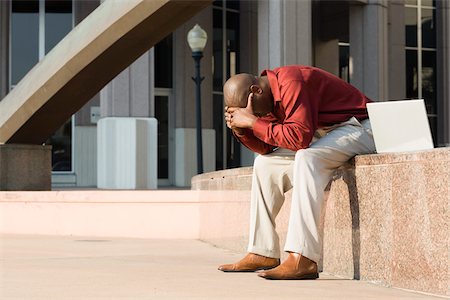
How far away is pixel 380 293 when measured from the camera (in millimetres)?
4215

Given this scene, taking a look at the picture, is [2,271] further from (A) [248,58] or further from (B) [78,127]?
(A) [248,58]

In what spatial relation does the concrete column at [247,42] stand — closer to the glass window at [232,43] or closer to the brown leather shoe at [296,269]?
the glass window at [232,43]

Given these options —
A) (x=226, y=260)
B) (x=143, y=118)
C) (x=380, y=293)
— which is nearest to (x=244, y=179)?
(x=226, y=260)

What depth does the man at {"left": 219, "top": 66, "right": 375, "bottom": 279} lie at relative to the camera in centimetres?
466

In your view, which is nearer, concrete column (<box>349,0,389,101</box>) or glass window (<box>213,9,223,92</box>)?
concrete column (<box>349,0,389,101</box>)

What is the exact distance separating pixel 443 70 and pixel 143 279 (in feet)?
95.8

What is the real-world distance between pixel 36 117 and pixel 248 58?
17729 mm

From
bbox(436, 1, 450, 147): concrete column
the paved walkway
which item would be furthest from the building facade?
the paved walkway

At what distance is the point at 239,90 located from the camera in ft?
16.0

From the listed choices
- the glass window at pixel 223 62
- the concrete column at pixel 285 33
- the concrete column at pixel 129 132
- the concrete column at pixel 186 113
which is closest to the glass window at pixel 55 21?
the concrete column at pixel 186 113

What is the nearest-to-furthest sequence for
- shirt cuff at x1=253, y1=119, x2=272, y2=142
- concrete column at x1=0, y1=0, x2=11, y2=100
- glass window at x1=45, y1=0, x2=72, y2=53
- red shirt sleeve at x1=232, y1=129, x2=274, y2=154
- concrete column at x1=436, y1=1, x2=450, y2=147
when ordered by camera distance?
shirt cuff at x1=253, y1=119, x2=272, y2=142, red shirt sleeve at x1=232, y1=129, x2=274, y2=154, glass window at x1=45, y1=0, x2=72, y2=53, concrete column at x1=0, y1=0, x2=11, y2=100, concrete column at x1=436, y1=1, x2=450, y2=147

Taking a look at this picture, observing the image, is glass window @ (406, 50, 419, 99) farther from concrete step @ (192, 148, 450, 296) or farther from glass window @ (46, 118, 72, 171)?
concrete step @ (192, 148, 450, 296)

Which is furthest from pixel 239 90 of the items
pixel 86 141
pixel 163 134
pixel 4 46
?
pixel 4 46

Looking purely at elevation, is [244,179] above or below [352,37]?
below
